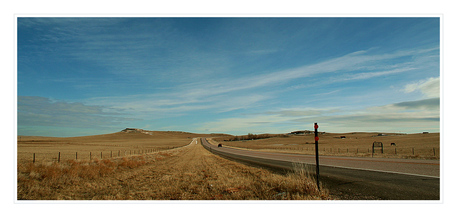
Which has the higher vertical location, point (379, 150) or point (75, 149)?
point (379, 150)

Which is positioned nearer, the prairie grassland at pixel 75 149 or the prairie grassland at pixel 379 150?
the prairie grassland at pixel 75 149

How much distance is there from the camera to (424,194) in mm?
8008

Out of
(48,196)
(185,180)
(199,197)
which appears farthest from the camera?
(185,180)

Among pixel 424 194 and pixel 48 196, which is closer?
pixel 424 194

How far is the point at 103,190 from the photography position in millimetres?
11547

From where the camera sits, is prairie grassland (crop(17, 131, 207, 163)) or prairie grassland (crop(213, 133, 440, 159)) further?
prairie grassland (crop(213, 133, 440, 159))

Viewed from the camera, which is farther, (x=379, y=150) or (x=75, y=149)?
(x=75, y=149)
